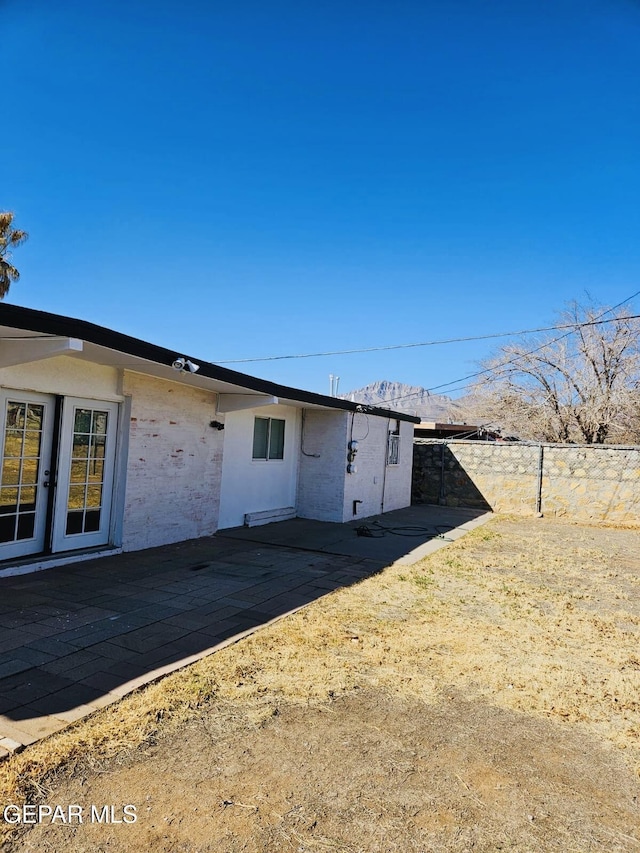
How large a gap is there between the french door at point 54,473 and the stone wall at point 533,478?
36.7 ft

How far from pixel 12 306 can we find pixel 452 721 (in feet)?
14.9

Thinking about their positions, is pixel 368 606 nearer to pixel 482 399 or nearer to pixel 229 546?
pixel 229 546

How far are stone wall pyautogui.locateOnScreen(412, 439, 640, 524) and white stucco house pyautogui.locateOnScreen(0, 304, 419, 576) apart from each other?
6075mm

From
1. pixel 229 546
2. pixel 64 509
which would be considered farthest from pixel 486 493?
pixel 64 509

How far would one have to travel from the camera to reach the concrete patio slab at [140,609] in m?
3.35

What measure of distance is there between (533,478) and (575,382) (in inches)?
298

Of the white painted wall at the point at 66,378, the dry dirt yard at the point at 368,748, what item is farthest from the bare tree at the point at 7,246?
the dry dirt yard at the point at 368,748

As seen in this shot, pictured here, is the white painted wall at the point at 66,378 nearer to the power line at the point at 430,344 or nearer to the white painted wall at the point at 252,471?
the white painted wall at the point at 252,471

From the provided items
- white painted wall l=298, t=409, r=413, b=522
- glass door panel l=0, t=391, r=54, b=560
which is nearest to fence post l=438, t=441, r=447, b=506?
white painted wall l=298, t=409, r=413, b=522

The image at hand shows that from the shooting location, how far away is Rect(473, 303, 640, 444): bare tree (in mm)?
19656

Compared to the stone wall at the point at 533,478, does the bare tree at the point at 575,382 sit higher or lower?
higher

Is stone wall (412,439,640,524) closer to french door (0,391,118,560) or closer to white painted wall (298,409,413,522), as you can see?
white painted wall (298,409,413,522)

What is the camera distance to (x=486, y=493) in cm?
1570

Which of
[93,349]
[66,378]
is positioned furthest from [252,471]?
[93,349]
